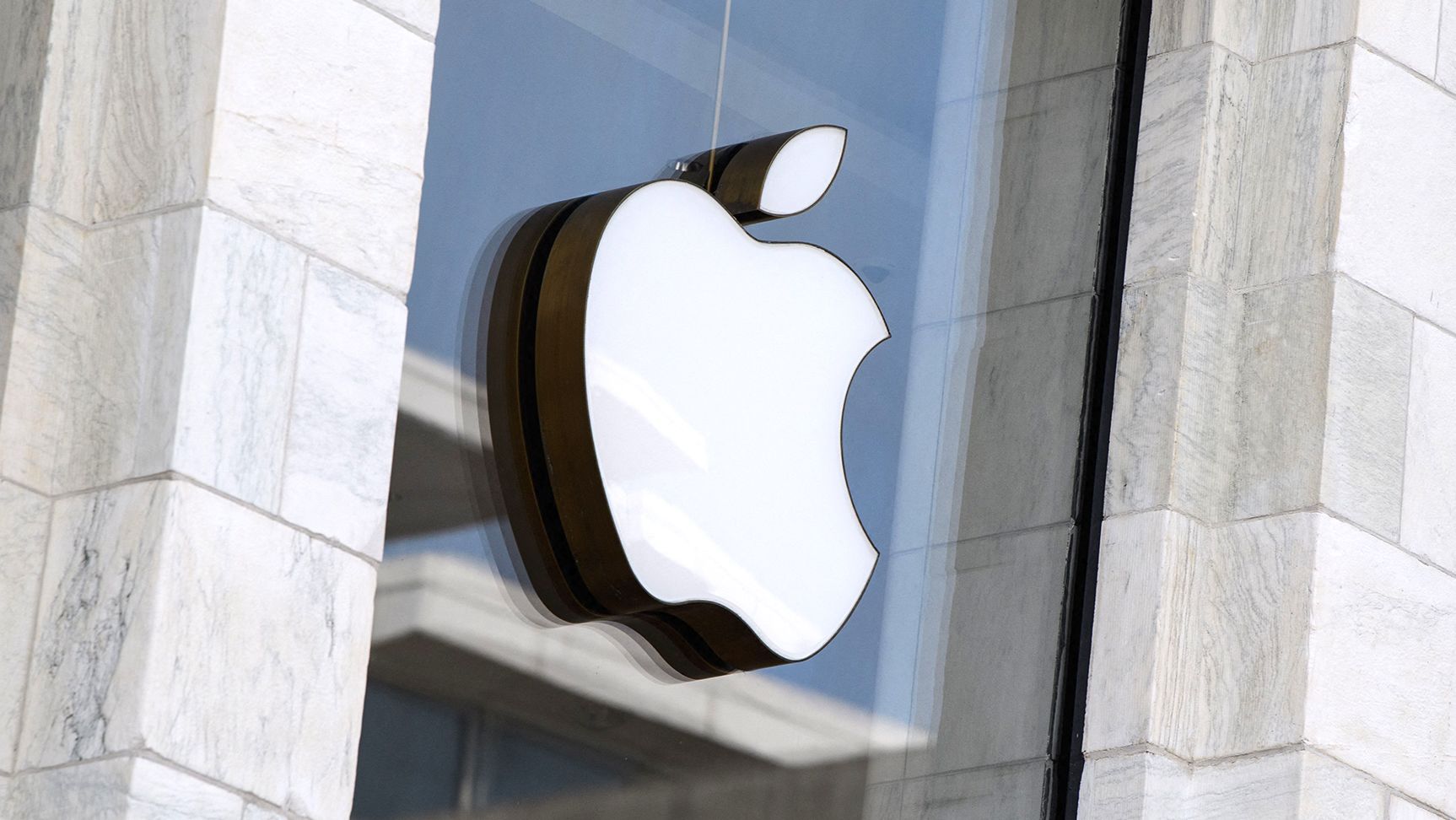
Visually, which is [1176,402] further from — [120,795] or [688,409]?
[120,795]

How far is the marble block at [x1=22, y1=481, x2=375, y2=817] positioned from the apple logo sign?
769 mm

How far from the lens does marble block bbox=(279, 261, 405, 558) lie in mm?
3559

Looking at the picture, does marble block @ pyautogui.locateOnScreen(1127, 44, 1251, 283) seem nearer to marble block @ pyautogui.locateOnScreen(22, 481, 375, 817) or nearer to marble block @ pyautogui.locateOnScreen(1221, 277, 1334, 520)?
marble block @ pyautogui.locateOnScreen(1221, 277, 1334, 520)

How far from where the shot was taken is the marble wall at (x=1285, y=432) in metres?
5.14

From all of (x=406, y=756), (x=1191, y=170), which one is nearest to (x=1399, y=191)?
(x=1191, y=170)

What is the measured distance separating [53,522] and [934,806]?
225 cm

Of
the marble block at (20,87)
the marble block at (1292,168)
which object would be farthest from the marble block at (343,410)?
the marble block at (1292,168)

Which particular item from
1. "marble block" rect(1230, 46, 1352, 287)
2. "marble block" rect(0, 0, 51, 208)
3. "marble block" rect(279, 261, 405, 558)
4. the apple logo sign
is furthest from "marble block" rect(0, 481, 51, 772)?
"marble block" rect(1230, 46, 1352, 287)

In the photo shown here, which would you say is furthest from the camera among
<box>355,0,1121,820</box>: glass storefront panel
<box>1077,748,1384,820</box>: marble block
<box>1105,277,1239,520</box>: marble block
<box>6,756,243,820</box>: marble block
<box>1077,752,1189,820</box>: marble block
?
<box>1105,277,1239,520</box>: marble block

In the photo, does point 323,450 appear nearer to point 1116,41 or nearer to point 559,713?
point 559,713

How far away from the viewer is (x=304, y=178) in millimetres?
3623

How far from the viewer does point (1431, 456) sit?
543cm

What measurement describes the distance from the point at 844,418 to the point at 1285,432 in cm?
109

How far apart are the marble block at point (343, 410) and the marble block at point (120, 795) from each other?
44 centimetres
